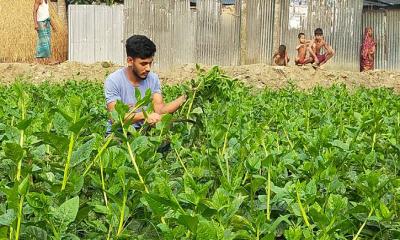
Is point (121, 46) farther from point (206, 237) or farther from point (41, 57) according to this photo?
point (206, 237)

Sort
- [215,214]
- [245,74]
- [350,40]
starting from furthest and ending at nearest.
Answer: [350,40] → [245,74] → [215,214]

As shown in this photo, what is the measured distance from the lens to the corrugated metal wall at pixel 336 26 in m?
19.7

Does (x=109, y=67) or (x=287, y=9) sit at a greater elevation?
(x=287, y=9)

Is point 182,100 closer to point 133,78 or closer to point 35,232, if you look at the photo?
point 133,78

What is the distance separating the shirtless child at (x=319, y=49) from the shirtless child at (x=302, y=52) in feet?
0.46

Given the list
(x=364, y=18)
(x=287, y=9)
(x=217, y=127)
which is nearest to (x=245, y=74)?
(x=287, y=9)

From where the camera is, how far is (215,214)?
2.05 meters

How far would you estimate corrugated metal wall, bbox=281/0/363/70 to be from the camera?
774 inches

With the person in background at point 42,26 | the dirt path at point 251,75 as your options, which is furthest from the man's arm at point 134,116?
the person in background at point 42,26

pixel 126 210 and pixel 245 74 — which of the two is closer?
pixel 126 210

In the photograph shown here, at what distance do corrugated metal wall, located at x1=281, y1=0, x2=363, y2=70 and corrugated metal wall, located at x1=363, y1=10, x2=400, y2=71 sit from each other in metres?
0.50

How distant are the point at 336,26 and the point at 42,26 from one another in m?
6.65

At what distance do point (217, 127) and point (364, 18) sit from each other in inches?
678

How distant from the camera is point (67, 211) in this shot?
2023 millimetres
